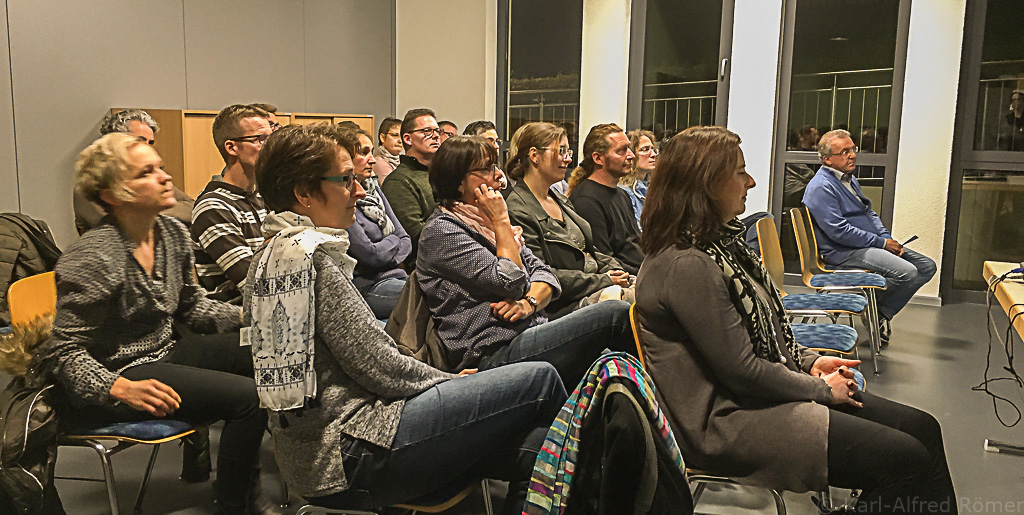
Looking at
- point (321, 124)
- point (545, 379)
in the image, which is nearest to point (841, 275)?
point (545, 379)

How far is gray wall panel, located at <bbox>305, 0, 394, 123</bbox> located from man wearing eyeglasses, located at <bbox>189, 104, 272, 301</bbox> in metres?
3.64

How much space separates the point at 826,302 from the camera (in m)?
3.83

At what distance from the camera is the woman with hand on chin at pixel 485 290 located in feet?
8.07

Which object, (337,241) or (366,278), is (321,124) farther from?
(366,278)

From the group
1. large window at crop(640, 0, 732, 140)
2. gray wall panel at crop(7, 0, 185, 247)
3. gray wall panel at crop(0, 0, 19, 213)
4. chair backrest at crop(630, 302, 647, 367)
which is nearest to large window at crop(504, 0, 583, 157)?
large window at crop(640, 0, 732, 140)

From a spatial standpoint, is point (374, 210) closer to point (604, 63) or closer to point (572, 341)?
point (572, 341)

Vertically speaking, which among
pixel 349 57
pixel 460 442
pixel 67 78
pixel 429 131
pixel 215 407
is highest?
pixel 349 57

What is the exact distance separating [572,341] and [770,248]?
2.04 meters

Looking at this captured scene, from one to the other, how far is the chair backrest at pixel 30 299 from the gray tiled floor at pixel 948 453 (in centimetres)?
70

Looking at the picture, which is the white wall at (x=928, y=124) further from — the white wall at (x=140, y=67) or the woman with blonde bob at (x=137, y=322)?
the woman with blonde bob at (x=137, y=322)

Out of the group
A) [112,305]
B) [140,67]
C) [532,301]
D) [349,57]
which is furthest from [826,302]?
[349,57]

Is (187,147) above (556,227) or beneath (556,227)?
above

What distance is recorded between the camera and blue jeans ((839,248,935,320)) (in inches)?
192

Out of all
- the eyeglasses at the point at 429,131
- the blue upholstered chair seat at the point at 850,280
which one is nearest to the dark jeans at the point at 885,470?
the blue upholstered chair seat at the point at 850,280
